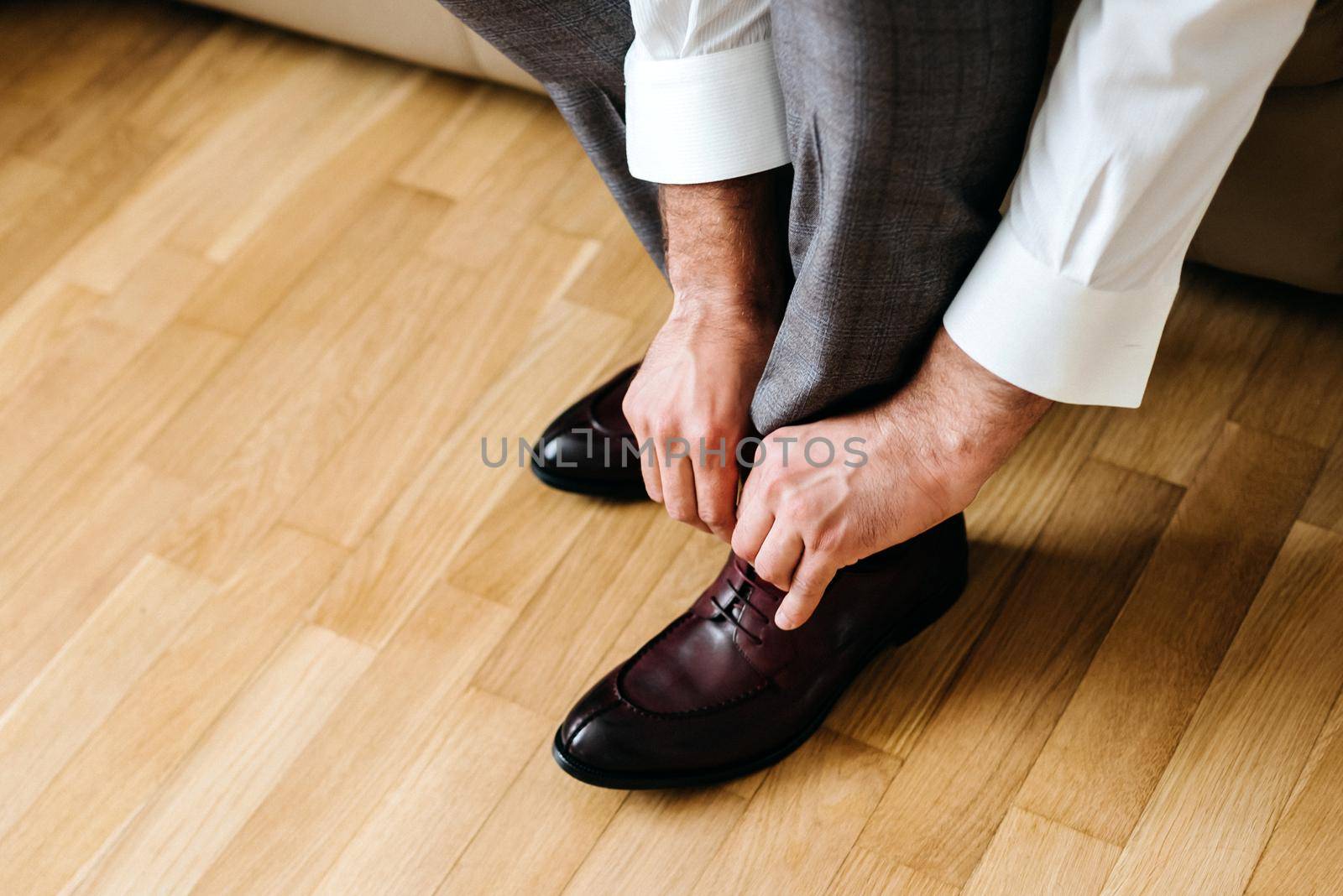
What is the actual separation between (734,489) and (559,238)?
49 cm

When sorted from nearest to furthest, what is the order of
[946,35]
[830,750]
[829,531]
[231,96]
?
[946,35]
[829,531]
[830,750]
[231,96]

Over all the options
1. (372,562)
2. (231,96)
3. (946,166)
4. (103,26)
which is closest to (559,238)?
(372,562)

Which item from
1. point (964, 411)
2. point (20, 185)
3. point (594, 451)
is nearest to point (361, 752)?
point (594, 451)

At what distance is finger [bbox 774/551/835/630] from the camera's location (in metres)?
0.71

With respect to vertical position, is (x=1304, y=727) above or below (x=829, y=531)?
below

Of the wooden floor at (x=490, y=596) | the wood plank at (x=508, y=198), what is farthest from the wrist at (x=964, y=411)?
the wood plank at (x=508, y=198)

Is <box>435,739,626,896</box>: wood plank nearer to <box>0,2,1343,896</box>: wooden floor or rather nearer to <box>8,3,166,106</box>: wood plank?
<box>0,2,1343,896</box>: wooden floor

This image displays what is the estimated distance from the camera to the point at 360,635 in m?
0.89

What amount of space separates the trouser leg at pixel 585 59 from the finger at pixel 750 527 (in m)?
0.27

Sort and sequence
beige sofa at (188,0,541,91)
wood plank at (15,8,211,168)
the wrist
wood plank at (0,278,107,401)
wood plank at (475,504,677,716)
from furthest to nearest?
wood plank at (15,8,211,168) → beige sofa at (188,0,541,91) → wood plank at (0,278,107,401) → wood plank at (475,504,677,716) → the wrist

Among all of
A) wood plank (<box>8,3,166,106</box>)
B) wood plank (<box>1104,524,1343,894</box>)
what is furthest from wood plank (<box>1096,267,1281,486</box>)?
wood plank (<box>8,3,166,106</box>)

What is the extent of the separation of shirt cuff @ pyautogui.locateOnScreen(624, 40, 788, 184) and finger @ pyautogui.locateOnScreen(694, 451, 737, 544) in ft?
0.61

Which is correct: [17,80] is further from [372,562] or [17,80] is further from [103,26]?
[372,562]

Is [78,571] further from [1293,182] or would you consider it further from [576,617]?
[1293,182]
